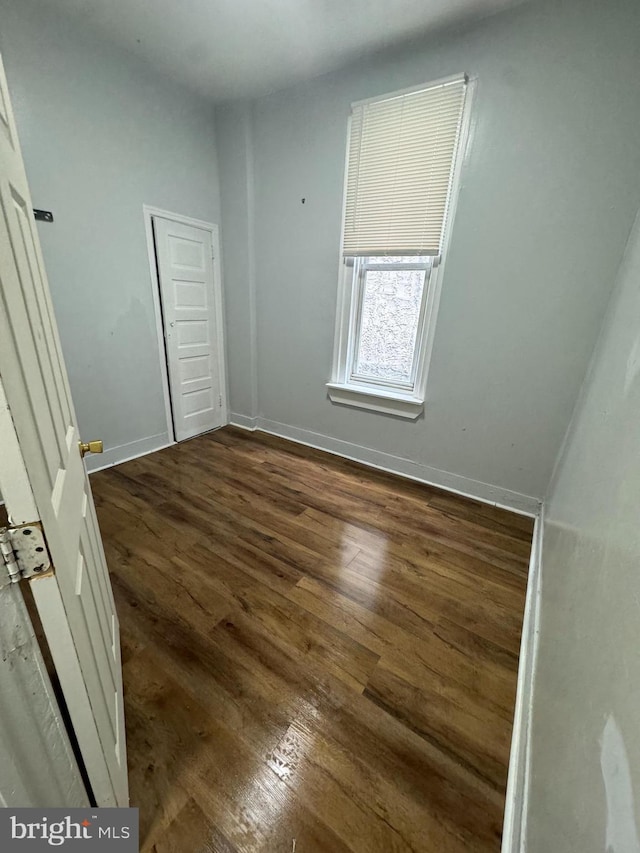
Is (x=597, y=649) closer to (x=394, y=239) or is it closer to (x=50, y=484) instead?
(x=50, y=484)

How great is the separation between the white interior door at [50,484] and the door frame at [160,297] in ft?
6.81

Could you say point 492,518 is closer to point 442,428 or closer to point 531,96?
point 442,428

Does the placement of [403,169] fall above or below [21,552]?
above

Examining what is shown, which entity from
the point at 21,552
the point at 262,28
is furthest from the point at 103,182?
the point at 21,552

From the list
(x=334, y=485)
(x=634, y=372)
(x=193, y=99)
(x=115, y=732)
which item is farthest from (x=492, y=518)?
(x=193, y=99)

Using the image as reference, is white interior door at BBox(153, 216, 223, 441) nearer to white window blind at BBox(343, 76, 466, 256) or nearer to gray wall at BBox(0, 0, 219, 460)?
gray wall at BBox(0, 0, 219, 460)

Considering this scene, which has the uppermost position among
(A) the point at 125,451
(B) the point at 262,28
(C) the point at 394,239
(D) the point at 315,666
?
(B) the point at 262,28

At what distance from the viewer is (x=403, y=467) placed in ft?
9.17

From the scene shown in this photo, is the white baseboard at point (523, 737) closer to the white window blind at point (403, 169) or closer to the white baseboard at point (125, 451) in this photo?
the white window blind at point (403, 169)

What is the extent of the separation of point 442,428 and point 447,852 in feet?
6.92

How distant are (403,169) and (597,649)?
2684 millimetres

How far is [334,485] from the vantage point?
103 inches

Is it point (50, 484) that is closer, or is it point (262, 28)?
point (50, 484)

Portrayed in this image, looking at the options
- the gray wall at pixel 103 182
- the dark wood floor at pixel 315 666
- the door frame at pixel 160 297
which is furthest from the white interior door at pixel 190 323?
the dark wood floor at pixel 315 666
